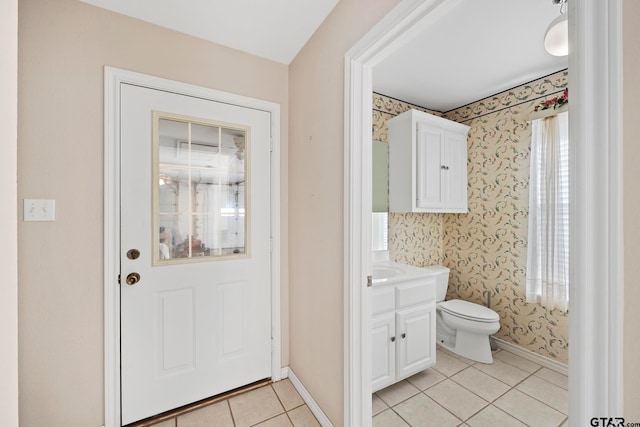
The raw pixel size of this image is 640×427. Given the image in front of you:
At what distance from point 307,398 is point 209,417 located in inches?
23.9

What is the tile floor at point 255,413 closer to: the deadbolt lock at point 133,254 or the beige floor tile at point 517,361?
the deadbolt lock at point 133,254

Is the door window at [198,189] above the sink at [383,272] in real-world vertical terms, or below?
above

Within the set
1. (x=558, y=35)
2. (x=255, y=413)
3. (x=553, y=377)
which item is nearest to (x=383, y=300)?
(x=255, y=413)

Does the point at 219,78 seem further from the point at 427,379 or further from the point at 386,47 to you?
the point at 427,379

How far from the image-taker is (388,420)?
165cm

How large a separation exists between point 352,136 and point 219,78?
1.11 metres

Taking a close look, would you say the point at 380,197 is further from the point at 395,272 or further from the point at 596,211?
the point at 596,211

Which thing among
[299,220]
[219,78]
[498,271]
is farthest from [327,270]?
[498,271]

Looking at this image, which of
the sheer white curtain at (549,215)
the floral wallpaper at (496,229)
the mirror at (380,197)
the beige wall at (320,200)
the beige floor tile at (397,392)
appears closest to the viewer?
the beige wall at (320,200)

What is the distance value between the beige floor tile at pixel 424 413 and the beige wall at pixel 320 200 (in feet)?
1.91

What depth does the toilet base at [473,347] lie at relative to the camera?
2285 millimetres

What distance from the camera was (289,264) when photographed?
2.00 metres

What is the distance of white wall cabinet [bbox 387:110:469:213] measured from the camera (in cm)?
243

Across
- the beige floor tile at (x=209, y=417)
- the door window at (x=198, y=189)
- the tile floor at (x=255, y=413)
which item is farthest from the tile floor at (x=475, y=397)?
the door window at (x=198, y=189)
